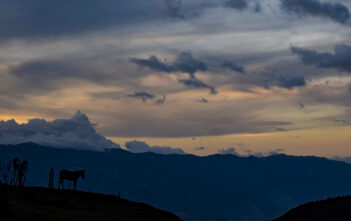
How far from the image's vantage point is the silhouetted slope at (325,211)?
13325cm

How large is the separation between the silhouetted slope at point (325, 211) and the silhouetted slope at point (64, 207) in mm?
50432

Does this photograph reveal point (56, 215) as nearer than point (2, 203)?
No

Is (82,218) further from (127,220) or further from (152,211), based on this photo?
(152,211)

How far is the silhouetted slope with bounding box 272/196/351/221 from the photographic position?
133 metres

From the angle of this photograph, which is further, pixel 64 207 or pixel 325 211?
pixel 325 211

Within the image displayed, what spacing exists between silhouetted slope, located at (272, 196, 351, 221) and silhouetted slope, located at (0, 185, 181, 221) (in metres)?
50.4

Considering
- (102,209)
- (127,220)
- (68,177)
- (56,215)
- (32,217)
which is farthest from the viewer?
(68,177)

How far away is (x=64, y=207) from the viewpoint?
87.1 metres

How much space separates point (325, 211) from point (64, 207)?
77.1 meters

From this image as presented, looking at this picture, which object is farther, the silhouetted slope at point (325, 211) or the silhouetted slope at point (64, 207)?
the silhouetted slope at point (325, 211)

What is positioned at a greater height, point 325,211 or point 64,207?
point 64,207

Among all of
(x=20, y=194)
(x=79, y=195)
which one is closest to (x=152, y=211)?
(x=79, y=195)

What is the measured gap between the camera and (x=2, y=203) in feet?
226

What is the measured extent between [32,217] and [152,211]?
34420mm
